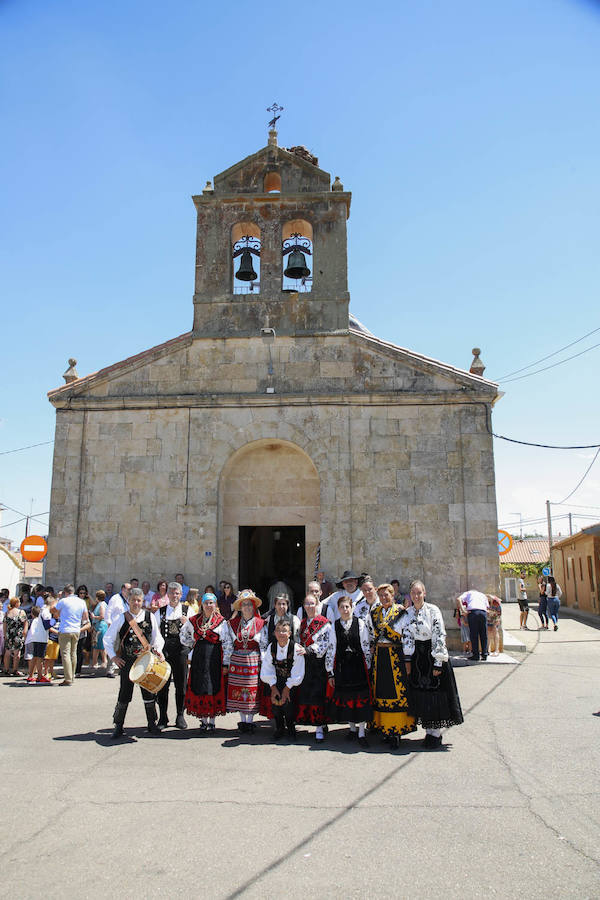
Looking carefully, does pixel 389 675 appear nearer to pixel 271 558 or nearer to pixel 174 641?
pixel 174 641

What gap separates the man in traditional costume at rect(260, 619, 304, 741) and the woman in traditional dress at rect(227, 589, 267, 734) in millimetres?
194

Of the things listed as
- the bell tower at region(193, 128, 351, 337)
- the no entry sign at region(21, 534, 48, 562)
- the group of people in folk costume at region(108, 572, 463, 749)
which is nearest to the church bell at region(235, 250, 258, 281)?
the bell tower at region(193, 128, 351, 337)

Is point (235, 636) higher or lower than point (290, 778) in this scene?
higher

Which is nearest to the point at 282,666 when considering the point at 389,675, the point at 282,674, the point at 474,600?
the point at 282,674

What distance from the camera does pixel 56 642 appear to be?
11.5 meters

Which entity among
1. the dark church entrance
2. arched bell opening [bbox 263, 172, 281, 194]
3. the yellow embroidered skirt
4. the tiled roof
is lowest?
the yellow embroidered skirt

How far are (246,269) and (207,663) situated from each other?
10.2m

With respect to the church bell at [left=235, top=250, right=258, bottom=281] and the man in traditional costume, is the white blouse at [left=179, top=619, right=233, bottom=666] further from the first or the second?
the church bell at [left=235, top=250, right=258, bottom=281]

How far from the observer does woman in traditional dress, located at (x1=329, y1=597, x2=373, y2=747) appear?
23.1ft

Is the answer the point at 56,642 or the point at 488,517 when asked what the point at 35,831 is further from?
the point at 488,517

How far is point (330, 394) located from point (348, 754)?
8746mm

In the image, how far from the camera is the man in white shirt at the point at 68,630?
1091 centimetres

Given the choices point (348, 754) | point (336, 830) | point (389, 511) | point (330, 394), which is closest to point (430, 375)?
point (330, 394)

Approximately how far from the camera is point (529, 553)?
49312mm
